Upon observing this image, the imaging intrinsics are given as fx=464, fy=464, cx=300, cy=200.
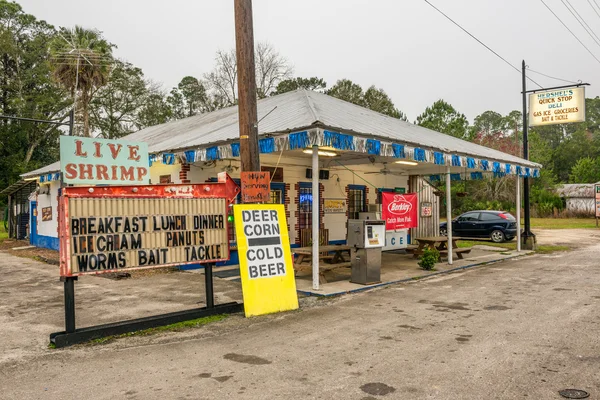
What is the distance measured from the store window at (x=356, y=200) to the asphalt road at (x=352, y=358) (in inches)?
342

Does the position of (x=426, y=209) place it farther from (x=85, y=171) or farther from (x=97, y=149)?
(x=85, y=171)

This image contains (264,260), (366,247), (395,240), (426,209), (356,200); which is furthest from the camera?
(426,209)

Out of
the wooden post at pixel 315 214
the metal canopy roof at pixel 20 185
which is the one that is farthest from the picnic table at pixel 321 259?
the metal canopy roof at pixel 20 185

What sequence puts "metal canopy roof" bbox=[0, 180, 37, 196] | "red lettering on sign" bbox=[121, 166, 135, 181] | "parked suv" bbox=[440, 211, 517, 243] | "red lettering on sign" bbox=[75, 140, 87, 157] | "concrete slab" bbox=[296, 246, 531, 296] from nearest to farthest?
"red lettering on sign" bbox=[75, 140, 87, 157] < "red lettering on sign" bbox=[121, 166, 135, 181] < "concrete slab" bbox=[296, 246, 531, 296] < "parked suv" bbox=[440, 211, 517, 243] < "metal canopy roof" bbox=[0, 180, 37, 196]

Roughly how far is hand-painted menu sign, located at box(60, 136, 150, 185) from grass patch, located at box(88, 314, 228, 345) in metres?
2.85

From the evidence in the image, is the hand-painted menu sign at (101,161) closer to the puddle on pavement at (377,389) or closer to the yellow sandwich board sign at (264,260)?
the yellow sandwich board sign at (264,260)

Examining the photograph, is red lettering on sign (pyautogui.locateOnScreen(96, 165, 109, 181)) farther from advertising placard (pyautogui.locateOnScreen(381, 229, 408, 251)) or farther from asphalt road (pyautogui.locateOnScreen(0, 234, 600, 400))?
advertising placard (pyautogui.locateOnScreen(381, 229, 408, 251))

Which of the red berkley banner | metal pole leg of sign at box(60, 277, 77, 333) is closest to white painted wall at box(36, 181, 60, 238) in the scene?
the red berkley banner

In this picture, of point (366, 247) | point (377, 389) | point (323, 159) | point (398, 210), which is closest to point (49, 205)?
point (323, 159)

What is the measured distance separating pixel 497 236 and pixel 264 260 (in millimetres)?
15949

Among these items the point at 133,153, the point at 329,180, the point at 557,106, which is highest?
the point at 557,106

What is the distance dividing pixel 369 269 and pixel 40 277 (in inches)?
337

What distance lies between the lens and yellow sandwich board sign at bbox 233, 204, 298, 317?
7.60m

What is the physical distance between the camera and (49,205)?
63.4 feet
